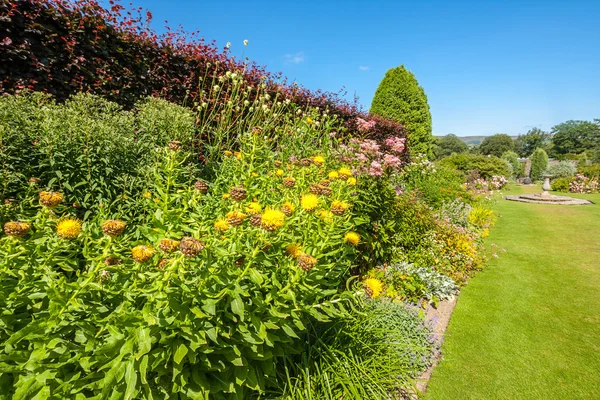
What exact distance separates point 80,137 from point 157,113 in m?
0.84

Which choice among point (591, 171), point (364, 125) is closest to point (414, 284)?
point (364, 125)

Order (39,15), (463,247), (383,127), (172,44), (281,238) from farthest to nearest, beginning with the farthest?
(383,127) < (463,247) < (172,44) < (39,15) < (281,238)

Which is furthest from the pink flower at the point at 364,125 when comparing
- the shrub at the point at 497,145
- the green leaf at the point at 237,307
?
the shrub at the point at 497,145

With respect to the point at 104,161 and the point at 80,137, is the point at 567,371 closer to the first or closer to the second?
the point at 104,161

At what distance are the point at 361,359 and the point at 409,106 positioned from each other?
11.7m

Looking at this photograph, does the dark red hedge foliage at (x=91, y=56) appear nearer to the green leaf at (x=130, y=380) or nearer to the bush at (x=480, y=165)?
the green leaf at (x=130, y=380)

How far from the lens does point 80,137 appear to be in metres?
2.48

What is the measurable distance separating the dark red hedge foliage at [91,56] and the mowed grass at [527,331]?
4496mm

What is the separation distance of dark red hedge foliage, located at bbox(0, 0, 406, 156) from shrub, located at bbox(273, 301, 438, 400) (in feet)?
12.1

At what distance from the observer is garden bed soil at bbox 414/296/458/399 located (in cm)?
249

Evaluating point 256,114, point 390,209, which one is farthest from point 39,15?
point 390,209

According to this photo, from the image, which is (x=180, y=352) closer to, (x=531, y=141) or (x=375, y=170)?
(x=375, y=170)

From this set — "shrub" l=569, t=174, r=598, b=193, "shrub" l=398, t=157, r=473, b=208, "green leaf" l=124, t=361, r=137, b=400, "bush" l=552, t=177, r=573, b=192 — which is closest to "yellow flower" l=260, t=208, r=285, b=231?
"green leaf" l=124, t=361, r=137, b=400

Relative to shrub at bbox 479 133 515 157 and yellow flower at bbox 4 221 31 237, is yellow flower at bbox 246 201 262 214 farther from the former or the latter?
shrub at bbox 479 133 515 157
